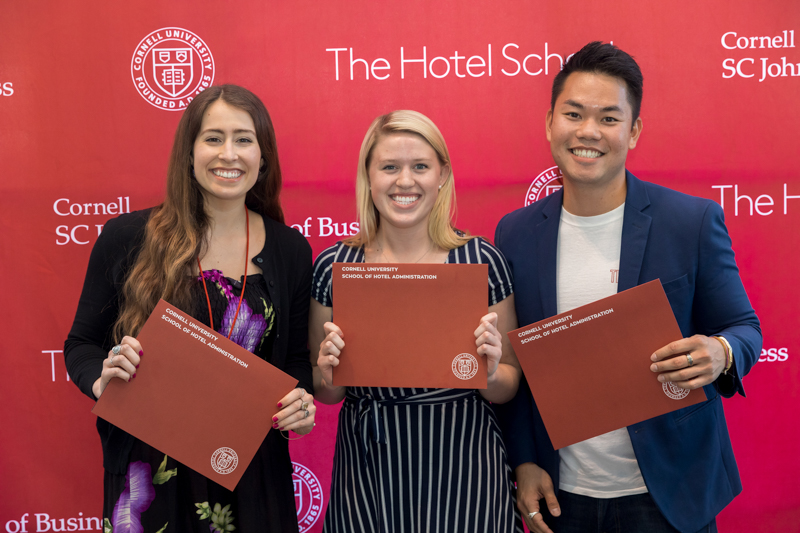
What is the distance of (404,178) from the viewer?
1822 millimetres

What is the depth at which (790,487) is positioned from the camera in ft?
9.59

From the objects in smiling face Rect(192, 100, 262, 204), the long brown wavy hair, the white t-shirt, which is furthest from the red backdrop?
the white t-shirt

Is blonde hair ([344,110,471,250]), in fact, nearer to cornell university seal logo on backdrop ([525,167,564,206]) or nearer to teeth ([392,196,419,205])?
teeth ([392,196,419,205])

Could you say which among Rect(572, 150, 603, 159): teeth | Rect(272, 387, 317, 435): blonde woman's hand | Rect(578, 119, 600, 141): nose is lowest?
Rect(272, 387, 317, 435): blonde woman's hand

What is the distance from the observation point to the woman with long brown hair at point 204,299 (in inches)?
67.3

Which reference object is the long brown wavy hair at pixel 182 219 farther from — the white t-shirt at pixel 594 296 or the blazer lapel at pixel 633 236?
the blazer lapel at pixel 633 236

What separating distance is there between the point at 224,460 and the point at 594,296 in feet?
4.14

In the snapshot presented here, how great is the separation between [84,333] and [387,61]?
1.87m

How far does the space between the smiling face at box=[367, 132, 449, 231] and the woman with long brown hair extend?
0.41 metres

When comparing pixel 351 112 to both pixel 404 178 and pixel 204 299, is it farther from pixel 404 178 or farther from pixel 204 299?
pixel 204 299

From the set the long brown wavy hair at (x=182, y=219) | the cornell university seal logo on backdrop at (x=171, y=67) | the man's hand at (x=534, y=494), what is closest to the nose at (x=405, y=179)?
the long brown wavy hair at (x=182, y=219)

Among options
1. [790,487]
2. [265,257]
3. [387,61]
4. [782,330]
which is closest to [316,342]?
[265,257]

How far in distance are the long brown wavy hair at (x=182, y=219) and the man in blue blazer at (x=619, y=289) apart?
3.28ft

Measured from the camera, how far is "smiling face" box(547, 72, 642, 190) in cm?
180
